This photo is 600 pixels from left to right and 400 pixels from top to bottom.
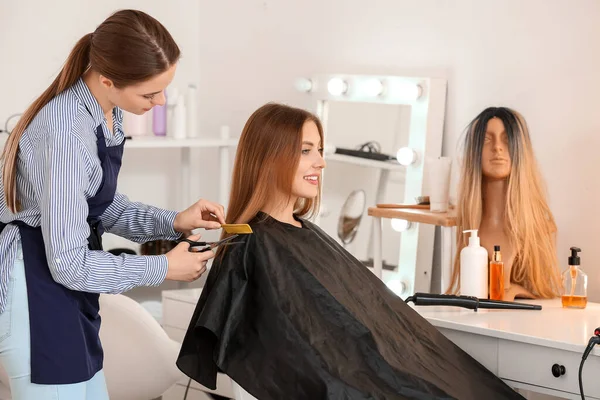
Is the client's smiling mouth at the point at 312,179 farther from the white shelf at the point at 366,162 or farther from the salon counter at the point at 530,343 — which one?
the white shelf at the point at 366,162

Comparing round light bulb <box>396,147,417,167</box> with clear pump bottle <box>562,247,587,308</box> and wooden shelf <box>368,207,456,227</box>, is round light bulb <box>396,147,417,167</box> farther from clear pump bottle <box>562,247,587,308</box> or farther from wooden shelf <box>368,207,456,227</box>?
clear pump bottle <box>562,247,587,308</box>

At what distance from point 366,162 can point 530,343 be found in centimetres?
137

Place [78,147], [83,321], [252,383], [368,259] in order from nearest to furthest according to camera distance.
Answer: [78,147]
[83,321]
[252,383]
[368,259]

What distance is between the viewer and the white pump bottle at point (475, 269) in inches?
88.6

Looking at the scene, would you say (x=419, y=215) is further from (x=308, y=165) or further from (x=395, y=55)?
(x=395, y=55)

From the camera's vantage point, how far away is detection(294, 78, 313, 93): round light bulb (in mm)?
3396

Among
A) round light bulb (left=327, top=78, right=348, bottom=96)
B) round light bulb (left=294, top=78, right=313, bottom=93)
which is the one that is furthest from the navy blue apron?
round light bulb (left=294, top=78, right=313, bottom=93)

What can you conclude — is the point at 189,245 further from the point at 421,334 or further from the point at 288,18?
the point at 288,18

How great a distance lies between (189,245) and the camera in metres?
1.75

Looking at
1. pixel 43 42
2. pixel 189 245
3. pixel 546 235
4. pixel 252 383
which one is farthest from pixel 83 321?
pixel 43 42

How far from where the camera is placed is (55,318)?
1.58 meters

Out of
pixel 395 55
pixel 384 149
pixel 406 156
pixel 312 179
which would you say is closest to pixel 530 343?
pixel 312 179

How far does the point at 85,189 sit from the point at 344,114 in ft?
5.96

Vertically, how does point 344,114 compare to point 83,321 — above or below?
above
